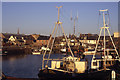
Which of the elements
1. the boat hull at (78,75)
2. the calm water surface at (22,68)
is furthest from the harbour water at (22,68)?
the boat hull at (78,75)

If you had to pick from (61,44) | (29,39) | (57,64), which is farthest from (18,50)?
(57,64)

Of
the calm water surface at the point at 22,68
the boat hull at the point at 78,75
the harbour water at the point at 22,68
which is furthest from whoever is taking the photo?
the calm water surface at the point at 22,68

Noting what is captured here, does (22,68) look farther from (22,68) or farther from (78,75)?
(78,75)

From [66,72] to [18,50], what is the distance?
71.4m

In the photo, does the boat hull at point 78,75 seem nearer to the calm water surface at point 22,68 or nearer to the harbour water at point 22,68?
the harbour water at point 22,68

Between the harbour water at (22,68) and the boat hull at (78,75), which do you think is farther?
the harbour water at (22,68)

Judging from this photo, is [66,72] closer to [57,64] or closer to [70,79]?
[70,79]

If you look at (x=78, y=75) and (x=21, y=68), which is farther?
(x=21, y=68)

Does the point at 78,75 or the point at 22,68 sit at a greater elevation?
the point at 78,75

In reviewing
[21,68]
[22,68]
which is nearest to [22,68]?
[22,68]

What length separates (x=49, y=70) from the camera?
26047 millimetres

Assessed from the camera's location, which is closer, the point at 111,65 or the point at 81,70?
the point at 81,70

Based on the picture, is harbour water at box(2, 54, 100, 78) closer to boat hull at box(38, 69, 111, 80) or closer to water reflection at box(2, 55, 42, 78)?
water reflection at box(2, 55, 42, 78)

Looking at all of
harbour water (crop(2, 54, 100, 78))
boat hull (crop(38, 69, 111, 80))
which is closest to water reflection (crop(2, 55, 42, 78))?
harbour water (crop(2, 54, 100, 78))
